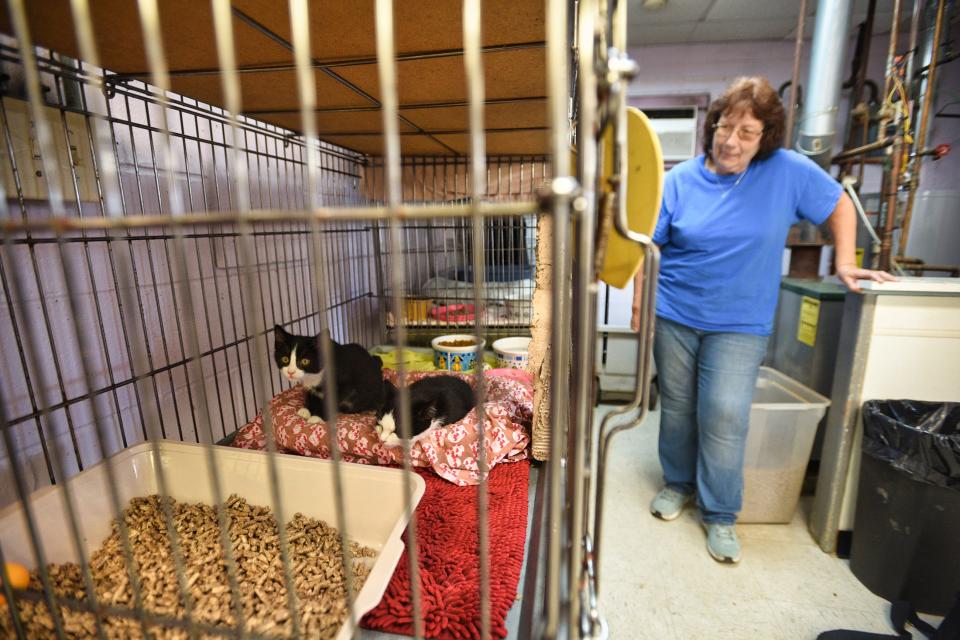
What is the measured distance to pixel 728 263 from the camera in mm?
1245

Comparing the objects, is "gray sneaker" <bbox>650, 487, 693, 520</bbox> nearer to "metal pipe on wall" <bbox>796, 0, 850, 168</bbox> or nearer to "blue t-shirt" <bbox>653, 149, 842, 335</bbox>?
"blue t-shirt" <bbox>653, 149, 842, 335</bbox>

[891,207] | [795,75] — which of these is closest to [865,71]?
[795,75]

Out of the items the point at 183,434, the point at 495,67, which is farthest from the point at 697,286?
the point at 183,434

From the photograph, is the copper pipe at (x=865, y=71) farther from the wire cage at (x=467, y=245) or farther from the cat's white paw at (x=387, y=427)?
the cat's white paw at (x=387, y=427)

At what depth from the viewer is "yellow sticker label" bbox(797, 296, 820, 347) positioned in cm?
151

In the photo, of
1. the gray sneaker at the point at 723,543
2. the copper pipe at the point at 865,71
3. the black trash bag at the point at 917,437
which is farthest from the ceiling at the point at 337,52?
the copper pipe at the point at 865,71

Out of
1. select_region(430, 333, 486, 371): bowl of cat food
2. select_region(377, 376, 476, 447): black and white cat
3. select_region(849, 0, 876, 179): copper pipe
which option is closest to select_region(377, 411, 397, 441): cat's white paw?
select_region(377, 376, 476, 447): black and white cat

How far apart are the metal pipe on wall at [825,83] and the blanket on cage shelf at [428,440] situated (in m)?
1.63

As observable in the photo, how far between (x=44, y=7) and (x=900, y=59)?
2.41 metres

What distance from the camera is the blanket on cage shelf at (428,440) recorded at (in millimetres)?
1131

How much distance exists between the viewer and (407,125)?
1.39 meters

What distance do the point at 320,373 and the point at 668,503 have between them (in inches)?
47.0

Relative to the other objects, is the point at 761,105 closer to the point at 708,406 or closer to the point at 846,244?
the point at 846,244

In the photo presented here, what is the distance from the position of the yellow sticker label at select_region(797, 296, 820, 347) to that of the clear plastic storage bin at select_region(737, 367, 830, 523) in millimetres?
169
